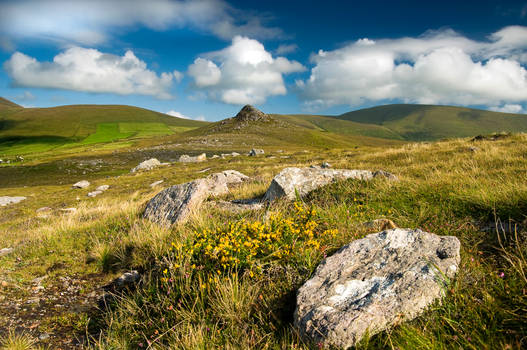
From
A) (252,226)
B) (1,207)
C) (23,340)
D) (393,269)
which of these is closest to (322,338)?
(393,269)

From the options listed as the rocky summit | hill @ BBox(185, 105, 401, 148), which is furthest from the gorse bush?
the rocky summit

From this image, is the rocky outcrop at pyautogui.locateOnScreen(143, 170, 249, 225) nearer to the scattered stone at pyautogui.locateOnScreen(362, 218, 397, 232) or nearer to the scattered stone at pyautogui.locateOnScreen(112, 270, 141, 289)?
the scattered stone at pyautogui.locateOnScreen(112, 270, 141, 289)

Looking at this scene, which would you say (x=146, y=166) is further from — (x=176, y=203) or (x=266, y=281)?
(x=266, y=281)

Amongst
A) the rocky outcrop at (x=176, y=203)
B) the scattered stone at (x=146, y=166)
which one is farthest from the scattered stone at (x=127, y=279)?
the scattered stone at (x=146, y=166)

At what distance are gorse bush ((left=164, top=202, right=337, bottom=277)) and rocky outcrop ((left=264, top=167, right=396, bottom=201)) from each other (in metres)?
3.34

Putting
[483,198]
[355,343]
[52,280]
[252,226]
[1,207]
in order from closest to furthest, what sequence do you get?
[355,343]
[252,226]
[483,198]
[52,280]
[1,207]

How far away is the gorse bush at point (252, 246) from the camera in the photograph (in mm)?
3762

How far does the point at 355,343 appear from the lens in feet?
8.07

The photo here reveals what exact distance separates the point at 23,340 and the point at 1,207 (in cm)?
3084

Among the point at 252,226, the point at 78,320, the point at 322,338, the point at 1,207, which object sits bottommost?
the point at 1,207

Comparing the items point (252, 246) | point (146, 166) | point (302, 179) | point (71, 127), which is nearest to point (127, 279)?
point (252, 246)

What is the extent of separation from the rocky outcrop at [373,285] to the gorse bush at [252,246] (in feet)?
1.76

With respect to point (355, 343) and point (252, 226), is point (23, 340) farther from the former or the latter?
point (355, 343)

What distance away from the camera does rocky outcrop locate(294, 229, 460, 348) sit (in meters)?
2.59
